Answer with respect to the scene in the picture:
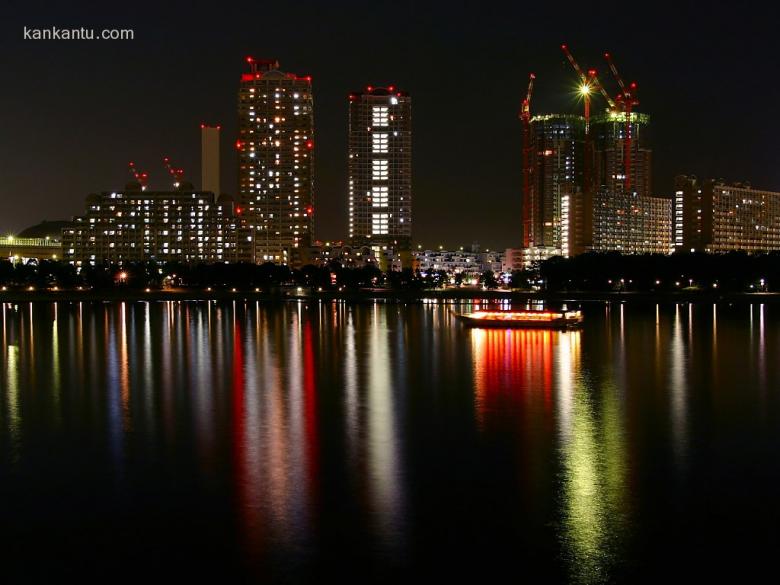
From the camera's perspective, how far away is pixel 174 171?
171875 millimetres

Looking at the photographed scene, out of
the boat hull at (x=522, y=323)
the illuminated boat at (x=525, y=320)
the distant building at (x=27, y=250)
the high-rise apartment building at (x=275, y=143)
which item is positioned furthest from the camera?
the high-rise apartment building at (x=275, y=143)

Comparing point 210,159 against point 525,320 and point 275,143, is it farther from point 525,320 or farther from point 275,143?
point 525,320

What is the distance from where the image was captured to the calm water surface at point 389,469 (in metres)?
9.55

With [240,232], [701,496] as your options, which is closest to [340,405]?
[701,496]

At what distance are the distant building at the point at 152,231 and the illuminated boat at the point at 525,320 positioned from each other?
11197 centimetres

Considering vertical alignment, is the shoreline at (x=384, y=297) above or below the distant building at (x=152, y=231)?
below

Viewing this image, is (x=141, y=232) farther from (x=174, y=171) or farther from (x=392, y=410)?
(x=392, y=410)

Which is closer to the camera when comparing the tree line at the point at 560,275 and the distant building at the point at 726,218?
→ the tree line at the point at 560,275

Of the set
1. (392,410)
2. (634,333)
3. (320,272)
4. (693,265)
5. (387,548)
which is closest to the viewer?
(387,548)

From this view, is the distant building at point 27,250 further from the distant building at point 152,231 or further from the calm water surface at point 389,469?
the calm water surface at point 389,469

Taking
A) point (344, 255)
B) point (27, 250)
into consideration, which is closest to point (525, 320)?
point (344, 255)

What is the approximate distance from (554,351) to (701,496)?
19.2 m

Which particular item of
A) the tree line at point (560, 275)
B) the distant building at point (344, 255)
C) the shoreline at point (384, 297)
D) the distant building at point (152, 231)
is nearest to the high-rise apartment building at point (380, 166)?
the distant building at point (344, 255)

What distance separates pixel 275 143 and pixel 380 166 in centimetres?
2313
